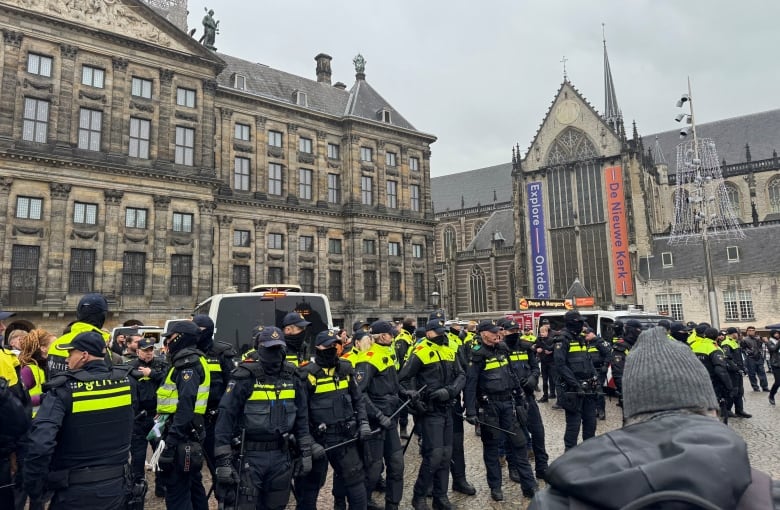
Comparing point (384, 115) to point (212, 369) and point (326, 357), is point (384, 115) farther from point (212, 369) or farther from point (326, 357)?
Answer: point (326, 357)

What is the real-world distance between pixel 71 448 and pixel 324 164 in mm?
33123

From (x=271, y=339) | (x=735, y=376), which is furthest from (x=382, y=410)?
(x=735, y=376)

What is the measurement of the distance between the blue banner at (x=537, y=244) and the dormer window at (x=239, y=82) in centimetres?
3028

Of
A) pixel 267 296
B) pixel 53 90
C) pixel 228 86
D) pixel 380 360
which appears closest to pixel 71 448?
pixel 380 360

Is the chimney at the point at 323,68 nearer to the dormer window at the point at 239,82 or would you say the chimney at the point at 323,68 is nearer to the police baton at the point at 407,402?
the dormer window at the point at 239,82

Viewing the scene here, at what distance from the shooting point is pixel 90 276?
24.9m

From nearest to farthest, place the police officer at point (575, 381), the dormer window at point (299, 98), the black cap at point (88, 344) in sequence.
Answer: the black cap at point (88, 344) → the police officer at point (575, 381) → the dormer window at point (299, 98)

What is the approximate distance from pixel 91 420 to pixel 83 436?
0.13m

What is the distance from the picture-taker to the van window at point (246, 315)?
10820 mm

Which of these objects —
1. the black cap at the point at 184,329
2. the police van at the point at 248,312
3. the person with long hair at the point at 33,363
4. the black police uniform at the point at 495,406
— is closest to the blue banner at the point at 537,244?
the police van at the point at 248,312

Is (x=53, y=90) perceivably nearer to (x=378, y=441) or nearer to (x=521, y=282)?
(x=378, y=441)

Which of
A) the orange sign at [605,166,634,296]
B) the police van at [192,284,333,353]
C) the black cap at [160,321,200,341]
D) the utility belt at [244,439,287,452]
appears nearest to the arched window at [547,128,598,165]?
the orange sign at [605,166,634,296]

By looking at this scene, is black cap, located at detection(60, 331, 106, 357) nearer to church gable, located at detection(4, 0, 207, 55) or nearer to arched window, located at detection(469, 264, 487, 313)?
church gable, located at detection(4, 0, 207, 55)

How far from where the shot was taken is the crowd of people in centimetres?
132
